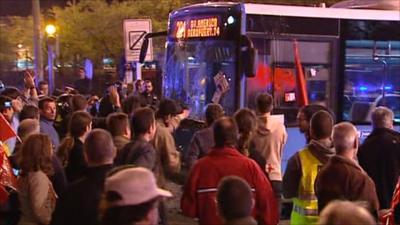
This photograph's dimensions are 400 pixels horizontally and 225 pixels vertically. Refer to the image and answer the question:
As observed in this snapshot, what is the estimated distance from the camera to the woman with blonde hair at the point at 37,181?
5.79 metres

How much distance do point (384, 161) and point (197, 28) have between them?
18.4 ft

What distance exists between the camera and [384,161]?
7.29 m

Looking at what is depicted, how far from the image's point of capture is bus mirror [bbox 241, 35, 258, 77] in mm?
10875

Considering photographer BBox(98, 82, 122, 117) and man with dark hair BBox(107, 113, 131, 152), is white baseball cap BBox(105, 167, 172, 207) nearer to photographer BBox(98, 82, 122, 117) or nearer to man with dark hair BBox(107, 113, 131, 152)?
man with dark hair BBox(107, 113, 131, 152)

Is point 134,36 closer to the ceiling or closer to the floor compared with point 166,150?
closer to the ceiling

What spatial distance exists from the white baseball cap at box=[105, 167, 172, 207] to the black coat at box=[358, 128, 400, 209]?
3.87 m

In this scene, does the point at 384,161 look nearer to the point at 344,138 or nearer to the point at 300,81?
the point at 344,138

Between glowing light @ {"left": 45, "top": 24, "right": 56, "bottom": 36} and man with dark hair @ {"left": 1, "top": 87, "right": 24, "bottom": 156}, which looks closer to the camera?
man with dark hair @ {"left": 1, "top": 87, "right": 24, "bottom": 156}

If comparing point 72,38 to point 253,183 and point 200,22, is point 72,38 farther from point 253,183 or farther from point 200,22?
point 253,183

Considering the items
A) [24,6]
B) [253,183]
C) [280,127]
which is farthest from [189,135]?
[24,6]

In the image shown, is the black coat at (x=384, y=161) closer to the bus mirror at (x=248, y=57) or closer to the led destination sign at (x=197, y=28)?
the bus mirror at (x=248, y=57)

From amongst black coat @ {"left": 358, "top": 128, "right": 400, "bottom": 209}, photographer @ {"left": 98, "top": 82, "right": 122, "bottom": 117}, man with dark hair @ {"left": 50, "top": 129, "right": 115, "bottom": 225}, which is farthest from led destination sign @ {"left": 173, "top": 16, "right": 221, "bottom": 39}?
man with dark hair @ {"left": 50, "top": 129, "right": 115, "bottom": 225}

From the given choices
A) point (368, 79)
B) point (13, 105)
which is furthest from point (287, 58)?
point (13, 105)

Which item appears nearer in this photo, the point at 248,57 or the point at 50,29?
the point at 248,57
